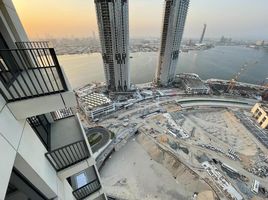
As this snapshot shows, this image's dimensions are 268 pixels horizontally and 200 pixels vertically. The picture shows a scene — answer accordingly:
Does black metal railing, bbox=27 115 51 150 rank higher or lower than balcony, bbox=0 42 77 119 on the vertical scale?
lower

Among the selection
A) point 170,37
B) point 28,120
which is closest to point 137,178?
point 28,120

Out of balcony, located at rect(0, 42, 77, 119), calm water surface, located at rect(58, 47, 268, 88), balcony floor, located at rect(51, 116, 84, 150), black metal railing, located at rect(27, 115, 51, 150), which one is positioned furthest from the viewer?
calm water surface, located at rect(58, 47, 268, 88)

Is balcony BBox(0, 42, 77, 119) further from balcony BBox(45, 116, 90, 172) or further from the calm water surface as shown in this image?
the calm water surface

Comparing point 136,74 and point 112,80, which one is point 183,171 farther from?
point 136,74

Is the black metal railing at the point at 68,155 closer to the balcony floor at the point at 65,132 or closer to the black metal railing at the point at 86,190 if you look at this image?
the balcony floor at the point at 65,132

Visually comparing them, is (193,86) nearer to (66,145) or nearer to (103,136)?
(103,136)

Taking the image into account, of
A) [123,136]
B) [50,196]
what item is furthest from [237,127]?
[50,196]

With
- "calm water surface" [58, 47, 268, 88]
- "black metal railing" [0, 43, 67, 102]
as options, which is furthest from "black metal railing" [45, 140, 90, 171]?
"calm water surface" [58, 47, 268, 88]
